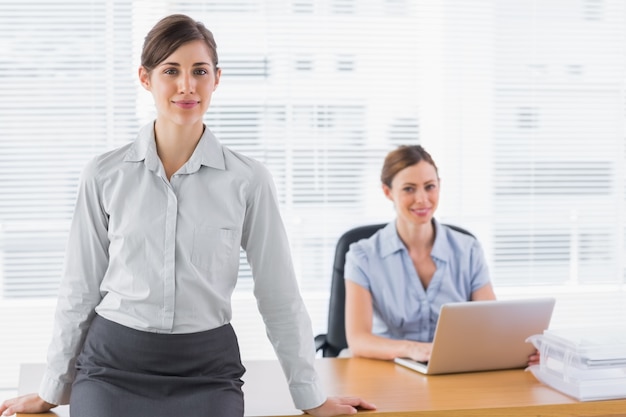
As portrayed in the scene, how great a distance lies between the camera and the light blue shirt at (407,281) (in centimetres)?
281

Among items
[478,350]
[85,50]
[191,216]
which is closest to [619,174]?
[478,350]

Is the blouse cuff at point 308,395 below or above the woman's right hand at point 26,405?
above

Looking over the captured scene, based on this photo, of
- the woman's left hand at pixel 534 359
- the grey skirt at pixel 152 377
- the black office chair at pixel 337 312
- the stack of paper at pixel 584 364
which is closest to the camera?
the grey skirt at pixel 152 377

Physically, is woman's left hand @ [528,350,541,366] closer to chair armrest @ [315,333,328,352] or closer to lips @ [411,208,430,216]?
lips @ [411,208,430,216]

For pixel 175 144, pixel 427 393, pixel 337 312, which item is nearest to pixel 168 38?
pixel 175 144

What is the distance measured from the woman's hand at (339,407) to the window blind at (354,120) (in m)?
1.81

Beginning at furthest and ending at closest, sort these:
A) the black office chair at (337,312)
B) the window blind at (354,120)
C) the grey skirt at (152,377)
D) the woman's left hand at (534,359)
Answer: the window blind at (354,120)
the black office chair at (337,312)
the woman's left hand at (534,359)
the grey skirt at (152,377)

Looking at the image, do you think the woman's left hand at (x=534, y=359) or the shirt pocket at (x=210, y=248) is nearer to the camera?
the shirt pocket at (x=210, y=248)

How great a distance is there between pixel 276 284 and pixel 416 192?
97cm

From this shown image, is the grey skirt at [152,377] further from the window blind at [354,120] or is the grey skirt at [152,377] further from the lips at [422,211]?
the window blind at [354,120]

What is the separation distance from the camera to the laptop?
86.8 inches

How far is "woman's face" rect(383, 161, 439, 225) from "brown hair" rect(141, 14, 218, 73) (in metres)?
1.12

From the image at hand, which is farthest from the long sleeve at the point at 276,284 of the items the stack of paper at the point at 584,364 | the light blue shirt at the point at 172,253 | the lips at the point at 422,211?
the lips at the point at 422,211

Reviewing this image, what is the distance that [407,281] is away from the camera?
284cm
